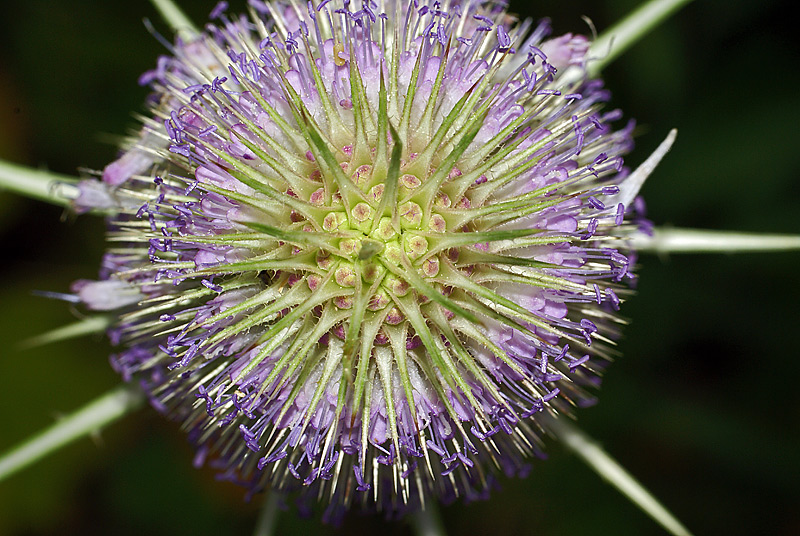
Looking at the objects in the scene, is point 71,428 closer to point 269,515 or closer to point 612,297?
point 269,515

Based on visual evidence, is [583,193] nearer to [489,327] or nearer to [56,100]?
[489,327]

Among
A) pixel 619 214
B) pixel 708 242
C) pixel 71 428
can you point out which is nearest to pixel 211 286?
pixel 71 428

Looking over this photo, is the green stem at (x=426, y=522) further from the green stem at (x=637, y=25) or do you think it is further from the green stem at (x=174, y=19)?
the green stem at (x=174, y=19)

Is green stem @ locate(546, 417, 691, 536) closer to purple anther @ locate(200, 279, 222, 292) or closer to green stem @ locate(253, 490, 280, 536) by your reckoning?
green stem @ locate(253, 490, 280, 536)

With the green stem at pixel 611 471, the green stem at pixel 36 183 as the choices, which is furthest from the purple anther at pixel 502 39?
the green stem at pixel 36 183

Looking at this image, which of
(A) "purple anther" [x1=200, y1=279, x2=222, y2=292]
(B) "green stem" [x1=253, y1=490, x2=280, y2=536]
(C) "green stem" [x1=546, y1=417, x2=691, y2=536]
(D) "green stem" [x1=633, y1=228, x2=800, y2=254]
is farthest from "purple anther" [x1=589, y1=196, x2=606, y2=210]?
(B) "green stem" [x1=253, y1=490, x2=280, y2=536]

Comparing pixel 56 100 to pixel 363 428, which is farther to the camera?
pixel 56 100

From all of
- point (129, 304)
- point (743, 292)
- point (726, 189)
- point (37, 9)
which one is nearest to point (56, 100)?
point (37, 9)
